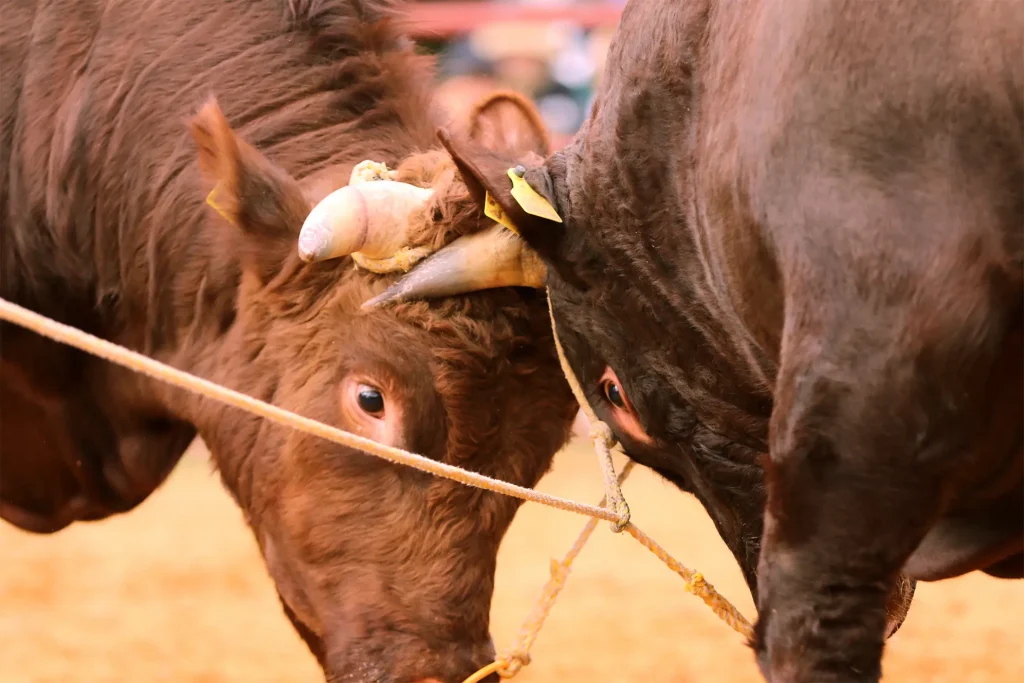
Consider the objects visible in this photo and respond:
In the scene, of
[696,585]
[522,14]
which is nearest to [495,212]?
[696,585]

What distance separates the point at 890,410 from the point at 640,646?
125 inches

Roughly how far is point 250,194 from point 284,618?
296cm

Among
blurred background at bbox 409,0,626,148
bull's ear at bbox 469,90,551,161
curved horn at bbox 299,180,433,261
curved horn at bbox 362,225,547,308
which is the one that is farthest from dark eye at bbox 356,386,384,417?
blurred background at bbox 409,0,626,148

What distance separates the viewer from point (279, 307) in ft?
9.68

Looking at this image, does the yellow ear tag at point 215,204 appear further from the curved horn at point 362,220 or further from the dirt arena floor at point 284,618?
the dirt arena floor at point 284,618

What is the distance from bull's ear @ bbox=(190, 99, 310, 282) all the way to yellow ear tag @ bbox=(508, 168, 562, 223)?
56cm

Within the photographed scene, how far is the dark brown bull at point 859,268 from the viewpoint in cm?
178

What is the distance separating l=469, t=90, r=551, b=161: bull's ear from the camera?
3158mm

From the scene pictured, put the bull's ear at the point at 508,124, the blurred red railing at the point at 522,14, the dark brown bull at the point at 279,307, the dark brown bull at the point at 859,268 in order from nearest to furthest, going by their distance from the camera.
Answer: the dark brown bull at the point at 859,268, the dark brown bull at the point at 279,307, the bull's ear at the point at 508,124, the blurred red railing at the point at 522,14

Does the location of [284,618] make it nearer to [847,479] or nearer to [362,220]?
[362,220]

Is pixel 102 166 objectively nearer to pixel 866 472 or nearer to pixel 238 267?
pixel 238 267

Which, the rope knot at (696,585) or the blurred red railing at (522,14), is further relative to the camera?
the blurred red railing at (522,14)

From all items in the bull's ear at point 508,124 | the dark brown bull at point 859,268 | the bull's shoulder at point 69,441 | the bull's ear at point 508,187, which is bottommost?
the bull's shoulder at point 69,441

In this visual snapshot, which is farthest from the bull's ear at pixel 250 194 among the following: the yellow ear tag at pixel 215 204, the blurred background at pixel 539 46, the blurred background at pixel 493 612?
the blurred background at pixel 539 46
